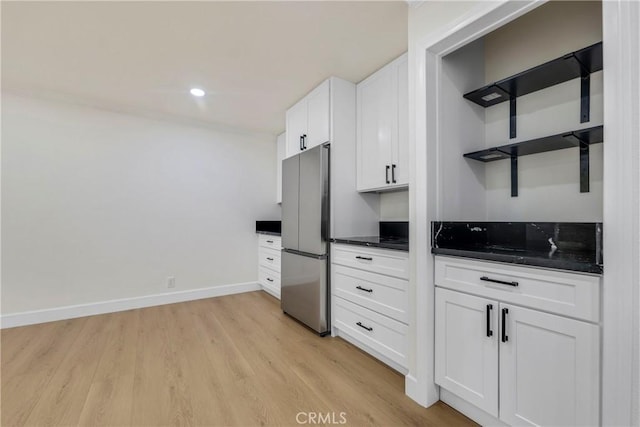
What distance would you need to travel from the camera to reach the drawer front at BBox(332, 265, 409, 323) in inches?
73.0

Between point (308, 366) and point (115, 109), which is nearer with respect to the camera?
point (308, 366)

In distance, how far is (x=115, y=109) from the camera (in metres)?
3.18

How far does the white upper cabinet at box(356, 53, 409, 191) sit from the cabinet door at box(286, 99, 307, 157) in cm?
62

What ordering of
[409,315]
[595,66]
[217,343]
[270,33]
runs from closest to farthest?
[595,66]
[409,315]
[270,33]
[217,343]

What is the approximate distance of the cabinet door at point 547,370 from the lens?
1037 mm

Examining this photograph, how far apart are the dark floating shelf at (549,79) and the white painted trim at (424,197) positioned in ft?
1.11

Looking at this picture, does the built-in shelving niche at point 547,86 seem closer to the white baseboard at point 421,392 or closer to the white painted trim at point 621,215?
the white painted trim at point 621,215

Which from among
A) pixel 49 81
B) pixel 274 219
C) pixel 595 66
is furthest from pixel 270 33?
pixel 274 219

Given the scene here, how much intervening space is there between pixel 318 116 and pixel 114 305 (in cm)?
303

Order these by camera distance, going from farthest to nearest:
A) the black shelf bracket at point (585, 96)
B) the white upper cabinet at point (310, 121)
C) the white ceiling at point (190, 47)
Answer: the white upper cabinet at point (310, 121) → the white ceiling at point (190, 47) → the black shelf bracket at point (585, 96)

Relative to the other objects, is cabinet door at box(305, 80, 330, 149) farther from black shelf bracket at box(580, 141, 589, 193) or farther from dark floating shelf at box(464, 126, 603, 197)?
black shelf bracket at box(580, 141, 589, 193)

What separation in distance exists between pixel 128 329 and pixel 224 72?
2524 millimetres

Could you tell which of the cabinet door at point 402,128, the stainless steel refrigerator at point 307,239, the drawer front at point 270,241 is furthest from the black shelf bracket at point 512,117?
the drawer front at point 270,241

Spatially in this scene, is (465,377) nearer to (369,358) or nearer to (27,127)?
(369,358)
